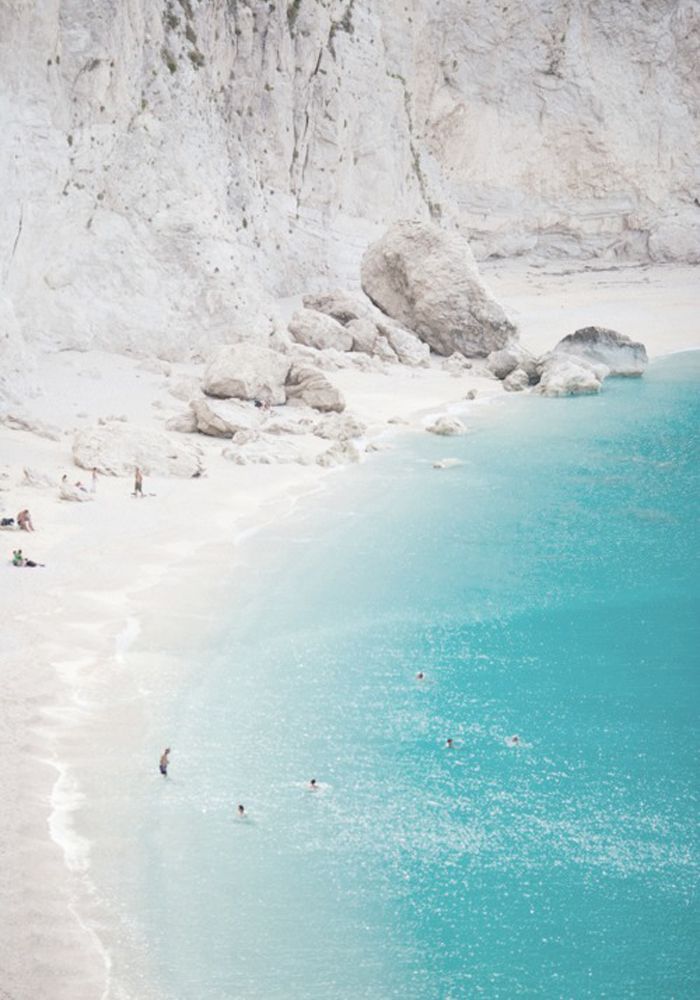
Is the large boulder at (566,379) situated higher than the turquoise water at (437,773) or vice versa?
the large boulder at (566,379)

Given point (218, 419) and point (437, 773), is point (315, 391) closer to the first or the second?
point (218, 419)

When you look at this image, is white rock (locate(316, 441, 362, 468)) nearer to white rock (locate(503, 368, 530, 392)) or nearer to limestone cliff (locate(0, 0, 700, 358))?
limestone cliff (locate(0, 0, 700, 358))

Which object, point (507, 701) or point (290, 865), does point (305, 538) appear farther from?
point (290, 865)

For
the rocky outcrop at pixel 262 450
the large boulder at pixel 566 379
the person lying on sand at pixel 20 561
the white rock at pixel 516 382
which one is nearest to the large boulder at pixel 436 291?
the white rock at pixel 516 382

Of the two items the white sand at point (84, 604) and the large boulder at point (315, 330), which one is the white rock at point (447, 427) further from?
the large boulder at point (315, 330)

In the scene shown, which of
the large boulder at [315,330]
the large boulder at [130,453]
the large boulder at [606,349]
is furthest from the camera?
the large boulder at [606,349]

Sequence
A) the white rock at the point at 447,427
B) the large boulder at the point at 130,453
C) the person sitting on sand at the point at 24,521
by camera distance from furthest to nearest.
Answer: the white rock at the point at 447,427, the large boulder at the point at 130,453, the person sitting on sand at the point at 24,521

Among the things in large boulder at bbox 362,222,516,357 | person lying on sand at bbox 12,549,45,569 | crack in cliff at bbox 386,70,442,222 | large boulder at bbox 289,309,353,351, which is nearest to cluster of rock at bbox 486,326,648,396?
large boulder at bbox 362,222,516,357

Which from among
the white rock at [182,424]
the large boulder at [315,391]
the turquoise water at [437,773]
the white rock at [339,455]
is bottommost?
the turquoise water at [437,773]
